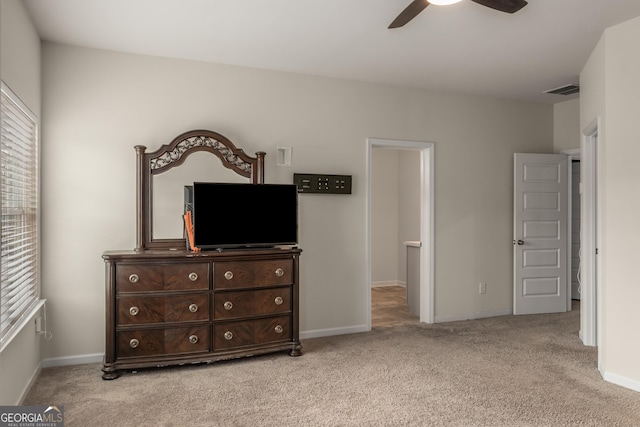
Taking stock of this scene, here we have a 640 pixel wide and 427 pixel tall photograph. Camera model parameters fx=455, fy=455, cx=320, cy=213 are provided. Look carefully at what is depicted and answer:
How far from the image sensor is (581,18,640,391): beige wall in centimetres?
317

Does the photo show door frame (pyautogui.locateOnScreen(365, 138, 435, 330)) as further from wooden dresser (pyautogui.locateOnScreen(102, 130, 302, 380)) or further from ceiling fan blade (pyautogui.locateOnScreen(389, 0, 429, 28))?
ceiling fan blade (pyautogui.locateOnScreen(389, 0, 429, 28))

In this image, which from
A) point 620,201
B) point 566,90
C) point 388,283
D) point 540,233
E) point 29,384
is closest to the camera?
point 29,384

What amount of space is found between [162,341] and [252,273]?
0.84 metres

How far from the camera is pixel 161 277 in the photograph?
342cm

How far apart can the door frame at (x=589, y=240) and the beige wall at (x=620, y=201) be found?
0.77 metres

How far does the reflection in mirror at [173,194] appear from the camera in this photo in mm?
3809

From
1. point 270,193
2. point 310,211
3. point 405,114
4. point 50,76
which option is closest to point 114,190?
point 50,76

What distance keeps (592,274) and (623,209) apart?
1198 millimetres

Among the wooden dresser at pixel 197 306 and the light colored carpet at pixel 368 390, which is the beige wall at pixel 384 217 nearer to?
the light colored carpet at pixel 368 390

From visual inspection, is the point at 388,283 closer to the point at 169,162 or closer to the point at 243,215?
the point at 243,215

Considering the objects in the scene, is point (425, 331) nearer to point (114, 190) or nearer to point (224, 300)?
point (224, 300)

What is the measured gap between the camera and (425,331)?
4.62 meters

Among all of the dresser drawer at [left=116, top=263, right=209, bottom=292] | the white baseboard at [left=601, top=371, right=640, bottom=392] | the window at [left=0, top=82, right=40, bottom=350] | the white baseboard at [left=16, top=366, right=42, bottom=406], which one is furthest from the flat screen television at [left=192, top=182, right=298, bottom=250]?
the white baseboard at [left=601, top=371, right=640, bottom=392]

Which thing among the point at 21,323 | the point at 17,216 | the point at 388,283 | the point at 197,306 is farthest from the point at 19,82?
the point at 388,283
